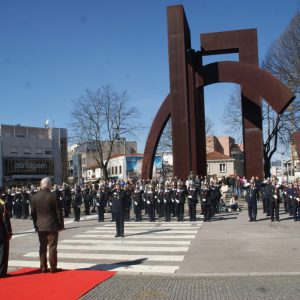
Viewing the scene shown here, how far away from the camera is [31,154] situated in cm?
8050

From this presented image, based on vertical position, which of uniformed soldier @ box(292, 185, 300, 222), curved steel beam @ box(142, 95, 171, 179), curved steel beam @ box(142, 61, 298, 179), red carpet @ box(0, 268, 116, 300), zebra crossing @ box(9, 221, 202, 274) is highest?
curved steel beam @ box(142, 61, 298, 179)

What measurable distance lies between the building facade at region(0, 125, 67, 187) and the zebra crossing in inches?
2292

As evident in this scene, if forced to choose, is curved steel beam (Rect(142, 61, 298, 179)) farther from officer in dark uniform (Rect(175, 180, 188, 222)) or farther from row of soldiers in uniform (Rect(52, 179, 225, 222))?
officer in dark uniform (Rect(175, 180, 188, 222))

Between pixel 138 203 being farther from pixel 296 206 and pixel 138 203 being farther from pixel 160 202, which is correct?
pixel 296 206

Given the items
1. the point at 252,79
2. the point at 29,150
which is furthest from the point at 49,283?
the point at 29,150

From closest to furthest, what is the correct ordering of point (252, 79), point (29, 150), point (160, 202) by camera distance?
1. point (160, 202)
2. point (252, 79)
3. point (29, 150)

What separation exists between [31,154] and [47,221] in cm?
7327

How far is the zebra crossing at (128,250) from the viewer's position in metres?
10.3

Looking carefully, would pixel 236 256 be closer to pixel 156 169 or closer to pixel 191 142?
pixel 191 142

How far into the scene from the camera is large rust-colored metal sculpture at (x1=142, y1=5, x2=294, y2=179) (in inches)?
1086

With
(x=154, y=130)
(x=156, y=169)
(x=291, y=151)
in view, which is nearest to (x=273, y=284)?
(x=154, y=130)

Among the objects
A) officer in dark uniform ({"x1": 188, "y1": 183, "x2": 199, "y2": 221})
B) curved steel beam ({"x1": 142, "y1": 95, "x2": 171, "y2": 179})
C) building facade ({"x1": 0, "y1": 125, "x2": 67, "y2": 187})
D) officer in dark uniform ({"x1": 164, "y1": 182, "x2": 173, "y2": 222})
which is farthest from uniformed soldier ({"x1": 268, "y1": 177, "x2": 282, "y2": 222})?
building facade ({"x1": 0, "y1": 125, "x2": 67, "y2": 187})

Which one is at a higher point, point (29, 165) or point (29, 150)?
point (29, 150)

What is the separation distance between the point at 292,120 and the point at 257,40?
12317 mm
